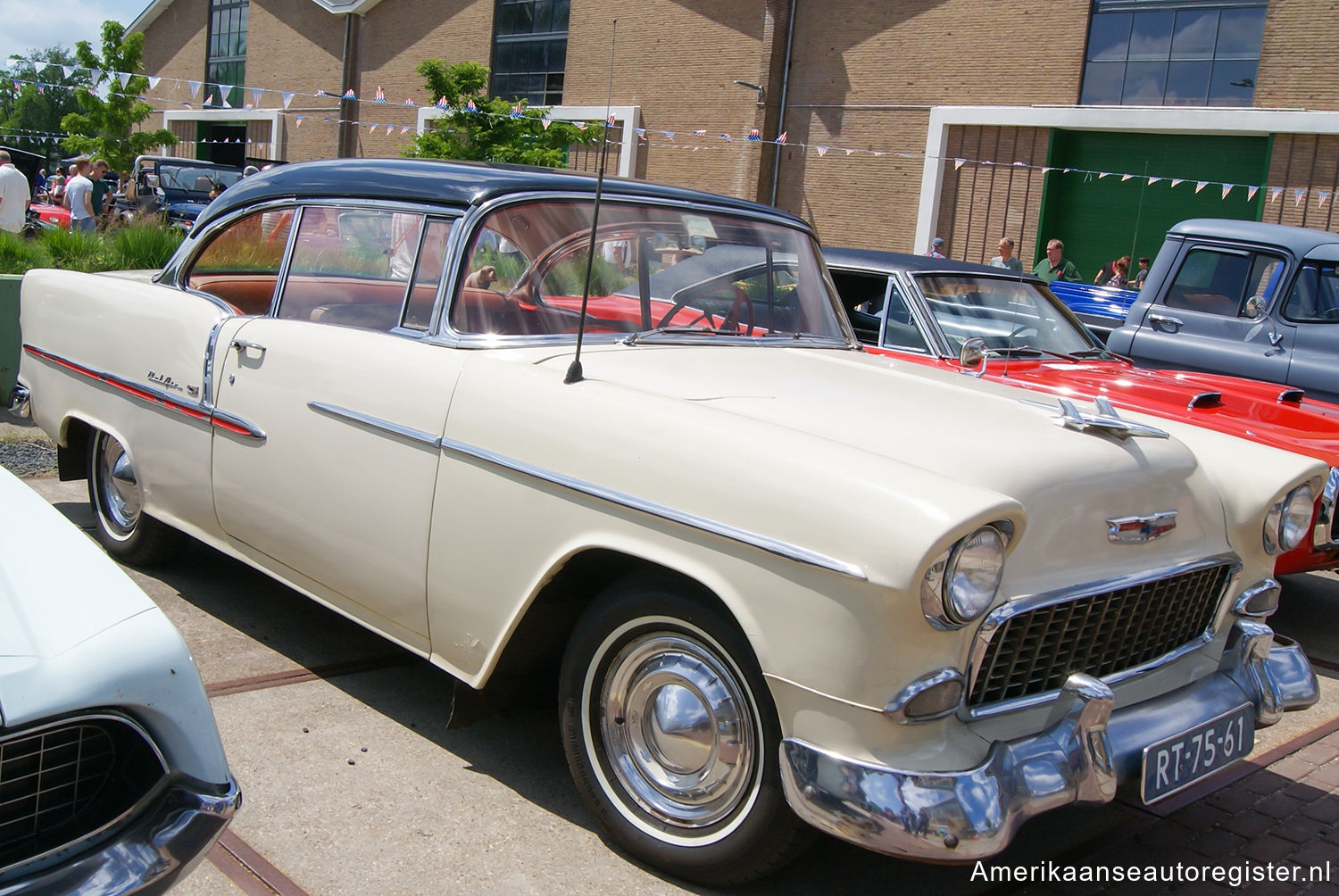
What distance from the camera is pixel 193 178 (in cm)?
2156

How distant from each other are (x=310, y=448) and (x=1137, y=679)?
2.34 m

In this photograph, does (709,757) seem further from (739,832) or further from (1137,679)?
(1137,679)

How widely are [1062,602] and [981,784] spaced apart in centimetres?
46

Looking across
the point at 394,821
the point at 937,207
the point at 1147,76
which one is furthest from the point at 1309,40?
the point at 394,821

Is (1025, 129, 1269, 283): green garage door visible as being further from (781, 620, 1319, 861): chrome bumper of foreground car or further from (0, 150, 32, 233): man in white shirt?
(781, 620, 1319, 861): chrome bumper of foreground car

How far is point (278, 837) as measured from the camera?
105 inches

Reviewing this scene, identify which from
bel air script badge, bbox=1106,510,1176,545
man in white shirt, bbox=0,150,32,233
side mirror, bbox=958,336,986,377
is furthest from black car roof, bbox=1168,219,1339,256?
man in white shirt, bbox=0,150,32,233

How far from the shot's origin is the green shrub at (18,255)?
8273mm

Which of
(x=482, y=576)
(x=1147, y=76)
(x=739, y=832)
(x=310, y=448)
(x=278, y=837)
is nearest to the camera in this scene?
(x=739, y=832)

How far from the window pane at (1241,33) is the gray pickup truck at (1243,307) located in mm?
12488

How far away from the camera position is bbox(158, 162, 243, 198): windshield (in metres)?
21.2

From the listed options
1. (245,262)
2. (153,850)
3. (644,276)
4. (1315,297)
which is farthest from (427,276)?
(1315,297)

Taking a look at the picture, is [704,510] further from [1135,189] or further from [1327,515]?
[1135,189]

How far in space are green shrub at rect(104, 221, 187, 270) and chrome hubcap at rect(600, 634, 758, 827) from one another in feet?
25.9
